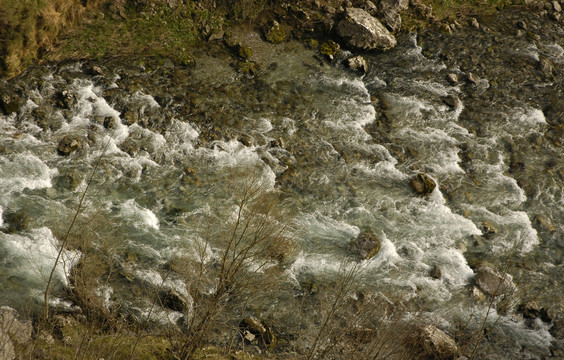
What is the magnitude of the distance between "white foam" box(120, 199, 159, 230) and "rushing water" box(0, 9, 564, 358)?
4 cm

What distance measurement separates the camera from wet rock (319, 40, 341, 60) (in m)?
17.6

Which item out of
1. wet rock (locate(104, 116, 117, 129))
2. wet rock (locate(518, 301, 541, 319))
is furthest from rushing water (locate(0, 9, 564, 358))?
wet rock (locate(518, 301, 541, 319))

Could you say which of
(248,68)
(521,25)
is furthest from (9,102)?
(521,25)

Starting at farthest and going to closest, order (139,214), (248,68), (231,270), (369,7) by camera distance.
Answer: (369,7) → (248,68) → (139,214) → (231,270)

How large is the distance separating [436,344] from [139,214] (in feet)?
23.8

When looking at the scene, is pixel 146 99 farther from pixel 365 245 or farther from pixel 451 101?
pixel 451 101

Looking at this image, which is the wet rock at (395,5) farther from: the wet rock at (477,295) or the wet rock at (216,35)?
the wet rock at (477,295)

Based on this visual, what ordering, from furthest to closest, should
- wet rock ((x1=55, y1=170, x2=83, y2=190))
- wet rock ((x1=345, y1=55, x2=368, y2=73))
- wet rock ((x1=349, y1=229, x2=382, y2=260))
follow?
wet rock ((x1=345, y1=55, x2=368, y2=73)) → wet rock ((x1=349, y1=229, x2=382, y2=260)) → wet rock ((x1=55, y1=170, x2=83, y2=190))

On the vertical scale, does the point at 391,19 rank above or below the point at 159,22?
above

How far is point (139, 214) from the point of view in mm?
12781

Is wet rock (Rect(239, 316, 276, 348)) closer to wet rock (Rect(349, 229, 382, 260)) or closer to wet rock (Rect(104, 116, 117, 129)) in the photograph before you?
wet rock (Rect(349, 229, 382, 260))

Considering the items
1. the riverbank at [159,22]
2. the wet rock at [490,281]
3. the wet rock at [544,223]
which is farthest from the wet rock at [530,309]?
the riverbank at [159,22]

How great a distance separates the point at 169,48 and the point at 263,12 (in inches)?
143

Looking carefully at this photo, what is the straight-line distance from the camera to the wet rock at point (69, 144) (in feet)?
44.1
